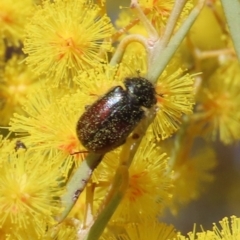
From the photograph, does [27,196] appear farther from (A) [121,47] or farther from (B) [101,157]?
(A) [121,47]

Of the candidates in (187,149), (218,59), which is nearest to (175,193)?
(187,149)

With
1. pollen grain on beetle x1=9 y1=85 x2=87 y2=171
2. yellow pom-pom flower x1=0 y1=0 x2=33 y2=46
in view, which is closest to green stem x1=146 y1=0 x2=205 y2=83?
pollen grain on beetle x1=9 y1=85 x2=87 y2=171

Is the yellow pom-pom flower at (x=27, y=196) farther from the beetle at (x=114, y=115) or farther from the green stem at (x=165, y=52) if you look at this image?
the green stem at (x=165, y=52)

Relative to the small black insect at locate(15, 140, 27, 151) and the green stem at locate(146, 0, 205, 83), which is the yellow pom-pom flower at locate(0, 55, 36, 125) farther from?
the green stem at locate(146, 0, 205, 83)

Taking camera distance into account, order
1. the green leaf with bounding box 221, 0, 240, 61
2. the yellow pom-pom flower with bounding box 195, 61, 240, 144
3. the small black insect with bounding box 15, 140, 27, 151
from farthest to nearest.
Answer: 1. the yellow pom-pom flower with bounding box 195, 61, 240, 144
2. the small black insect with bounding box 15, 140, 27, 151
3. the green leaf with bounding box 221, 0, 240, 61

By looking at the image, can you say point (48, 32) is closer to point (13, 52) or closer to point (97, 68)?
point (97, 68)

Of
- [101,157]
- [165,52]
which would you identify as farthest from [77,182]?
[165,52]
